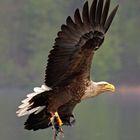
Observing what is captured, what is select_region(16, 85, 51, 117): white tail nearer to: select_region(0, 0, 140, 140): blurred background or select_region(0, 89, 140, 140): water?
select_region(0, 89, 140, 140): water

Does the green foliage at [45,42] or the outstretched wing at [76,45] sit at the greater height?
the green foliage at [45,42]

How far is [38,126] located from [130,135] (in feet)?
42.6

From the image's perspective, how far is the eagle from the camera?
1068 cm

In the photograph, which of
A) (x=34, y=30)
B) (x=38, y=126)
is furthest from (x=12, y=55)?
(x=38, y=126)

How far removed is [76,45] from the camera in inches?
426

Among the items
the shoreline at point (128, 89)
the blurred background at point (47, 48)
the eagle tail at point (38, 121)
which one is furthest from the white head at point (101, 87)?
the shoreline at point (128, 89)

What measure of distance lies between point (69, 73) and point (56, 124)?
24.8 inches

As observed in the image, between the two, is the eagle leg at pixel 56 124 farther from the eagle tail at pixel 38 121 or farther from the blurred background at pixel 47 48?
the blurred background at pixel 47 48

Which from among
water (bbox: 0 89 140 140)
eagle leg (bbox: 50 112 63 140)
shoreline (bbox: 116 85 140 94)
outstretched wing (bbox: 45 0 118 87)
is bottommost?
eagle leg (bbox: 50 112 63 140)

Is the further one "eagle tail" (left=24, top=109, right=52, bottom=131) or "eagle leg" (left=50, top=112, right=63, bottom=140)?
"eagle tail" (left=24, top=109, right=52, bottom=131)

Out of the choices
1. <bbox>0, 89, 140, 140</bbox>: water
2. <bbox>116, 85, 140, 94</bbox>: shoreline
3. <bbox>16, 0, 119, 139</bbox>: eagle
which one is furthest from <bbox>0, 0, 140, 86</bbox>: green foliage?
<bbox>16, 0, 119, 139</bbox>: eagle

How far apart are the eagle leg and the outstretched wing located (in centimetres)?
38

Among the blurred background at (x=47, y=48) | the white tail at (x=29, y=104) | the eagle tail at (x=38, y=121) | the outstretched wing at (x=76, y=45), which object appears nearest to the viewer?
the outstretched wing at (x=76, y=45)

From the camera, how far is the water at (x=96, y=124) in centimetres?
2383
